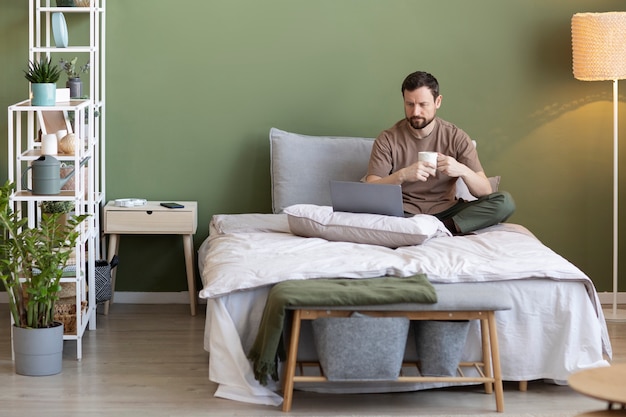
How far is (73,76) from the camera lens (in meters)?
4.65

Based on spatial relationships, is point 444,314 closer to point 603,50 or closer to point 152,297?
point 603,50

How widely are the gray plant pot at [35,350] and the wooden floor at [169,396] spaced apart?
0.04 metres

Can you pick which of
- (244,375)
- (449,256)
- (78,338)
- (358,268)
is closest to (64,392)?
(78,338)

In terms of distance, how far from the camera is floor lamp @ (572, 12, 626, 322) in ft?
15.4

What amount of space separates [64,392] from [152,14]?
6.96 ft

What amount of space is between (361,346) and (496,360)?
1.56 ft

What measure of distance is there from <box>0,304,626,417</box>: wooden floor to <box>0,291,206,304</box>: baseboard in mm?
871

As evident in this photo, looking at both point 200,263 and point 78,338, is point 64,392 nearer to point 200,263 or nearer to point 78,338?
point 78,338

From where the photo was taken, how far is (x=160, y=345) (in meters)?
4.21

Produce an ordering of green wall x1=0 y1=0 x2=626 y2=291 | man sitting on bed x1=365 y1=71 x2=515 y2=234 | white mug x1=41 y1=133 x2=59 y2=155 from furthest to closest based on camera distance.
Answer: green wall x1=0 y1=0 x2=626 y2=291, man sitting on bed x1=365 y1=71 x2=515 y2=234, white mug x1=41 y1=133 x2=59 y2=155

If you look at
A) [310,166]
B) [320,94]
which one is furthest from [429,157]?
[320,94]

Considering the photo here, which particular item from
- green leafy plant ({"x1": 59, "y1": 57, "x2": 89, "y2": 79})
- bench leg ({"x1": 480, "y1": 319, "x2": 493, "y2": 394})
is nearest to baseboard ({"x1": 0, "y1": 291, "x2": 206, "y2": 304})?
green leafy plant ({"x1": 59, "y1": 57, "x2": 89, "y2": 79})

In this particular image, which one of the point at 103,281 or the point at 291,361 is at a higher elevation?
the point at 103,281

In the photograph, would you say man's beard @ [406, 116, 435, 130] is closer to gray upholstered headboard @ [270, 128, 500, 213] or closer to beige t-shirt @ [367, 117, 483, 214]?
beige t-shirt @ [367, 117, 483, 214]
